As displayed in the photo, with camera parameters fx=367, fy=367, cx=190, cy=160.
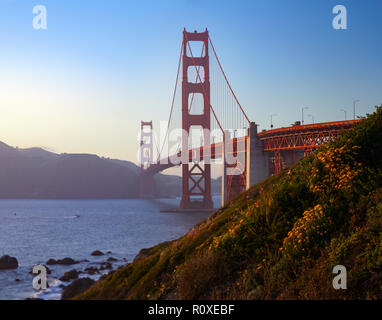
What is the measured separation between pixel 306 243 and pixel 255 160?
37.7 metres

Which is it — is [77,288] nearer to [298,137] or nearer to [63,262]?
[63,262]

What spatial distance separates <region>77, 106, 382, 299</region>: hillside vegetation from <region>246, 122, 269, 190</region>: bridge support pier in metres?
34.6

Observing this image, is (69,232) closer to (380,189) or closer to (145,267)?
(145,267)

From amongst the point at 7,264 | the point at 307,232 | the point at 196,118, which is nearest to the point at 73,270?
the point at 7,264

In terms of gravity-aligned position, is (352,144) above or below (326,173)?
above

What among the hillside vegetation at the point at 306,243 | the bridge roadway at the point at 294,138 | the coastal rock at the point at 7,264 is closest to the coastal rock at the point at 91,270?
the coastal rock at the point at 7,264

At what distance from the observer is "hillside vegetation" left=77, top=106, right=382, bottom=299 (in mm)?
4953

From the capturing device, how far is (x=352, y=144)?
23.9ft

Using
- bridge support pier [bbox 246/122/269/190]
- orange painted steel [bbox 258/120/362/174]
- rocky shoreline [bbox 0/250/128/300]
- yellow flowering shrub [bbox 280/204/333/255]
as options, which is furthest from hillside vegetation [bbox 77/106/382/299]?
bridge support pier [bbox 246/122/269/190]

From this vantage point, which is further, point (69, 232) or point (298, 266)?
point (69, 232)

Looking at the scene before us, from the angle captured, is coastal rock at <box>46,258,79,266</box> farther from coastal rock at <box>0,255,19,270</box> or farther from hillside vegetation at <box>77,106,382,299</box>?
hillside vegetation at <box>77,106,382,299</box>

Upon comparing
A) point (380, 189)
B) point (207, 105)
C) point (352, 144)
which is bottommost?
point (380, 189)

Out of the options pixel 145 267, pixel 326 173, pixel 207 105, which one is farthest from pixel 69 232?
pixel 326 173
